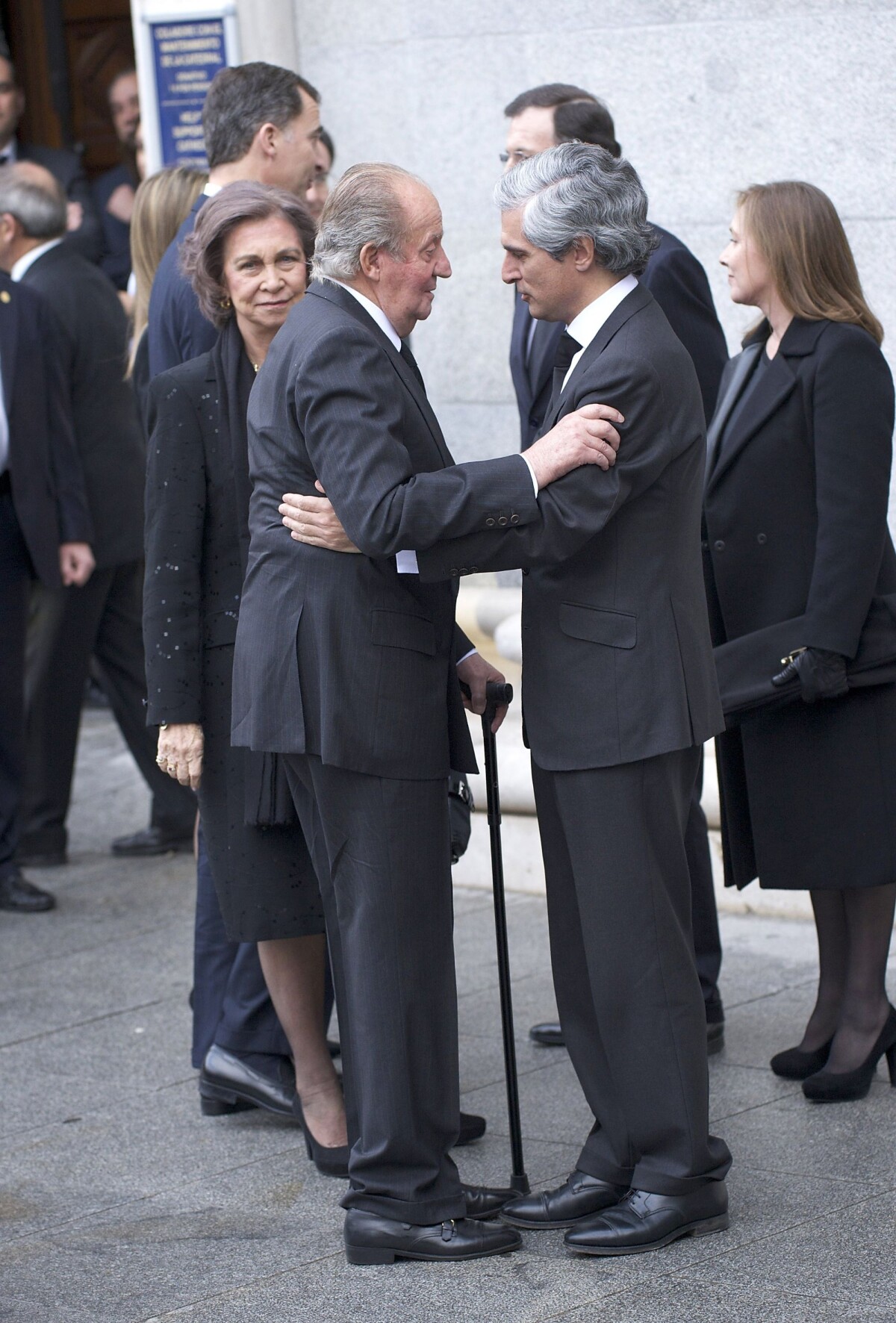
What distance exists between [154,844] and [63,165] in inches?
133

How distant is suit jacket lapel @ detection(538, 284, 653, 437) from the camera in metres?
3.37

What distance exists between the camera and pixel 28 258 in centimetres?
684

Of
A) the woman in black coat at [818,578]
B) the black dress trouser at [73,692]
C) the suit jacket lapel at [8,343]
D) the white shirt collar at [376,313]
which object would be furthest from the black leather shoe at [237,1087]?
the suit jacket lapel at [8,343]

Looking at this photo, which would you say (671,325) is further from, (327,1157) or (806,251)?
(327,1157)

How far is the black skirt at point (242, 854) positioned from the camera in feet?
13.3

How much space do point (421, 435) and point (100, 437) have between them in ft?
12.1

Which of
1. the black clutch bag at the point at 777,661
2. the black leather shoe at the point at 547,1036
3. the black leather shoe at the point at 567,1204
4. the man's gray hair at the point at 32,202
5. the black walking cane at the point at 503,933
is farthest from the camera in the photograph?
the man's gray hair at the point at 32,202

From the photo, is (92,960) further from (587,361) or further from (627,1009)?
(587,361)

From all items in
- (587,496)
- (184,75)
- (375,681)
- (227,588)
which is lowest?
(375,681)

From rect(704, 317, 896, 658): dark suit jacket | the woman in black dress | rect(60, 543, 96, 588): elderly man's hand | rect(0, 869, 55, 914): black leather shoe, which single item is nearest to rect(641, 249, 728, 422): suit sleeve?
rect(704, 317, 896, 658): dark suit jacket

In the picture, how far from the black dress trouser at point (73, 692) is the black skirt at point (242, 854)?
8.87 ft

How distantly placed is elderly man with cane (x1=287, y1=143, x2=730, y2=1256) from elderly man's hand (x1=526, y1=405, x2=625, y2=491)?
24mm

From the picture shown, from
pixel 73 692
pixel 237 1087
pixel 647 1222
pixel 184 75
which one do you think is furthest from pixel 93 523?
pixel 647 1222

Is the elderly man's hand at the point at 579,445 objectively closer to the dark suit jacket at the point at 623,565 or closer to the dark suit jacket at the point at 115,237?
the dark suit jacket at the point at 623,565
